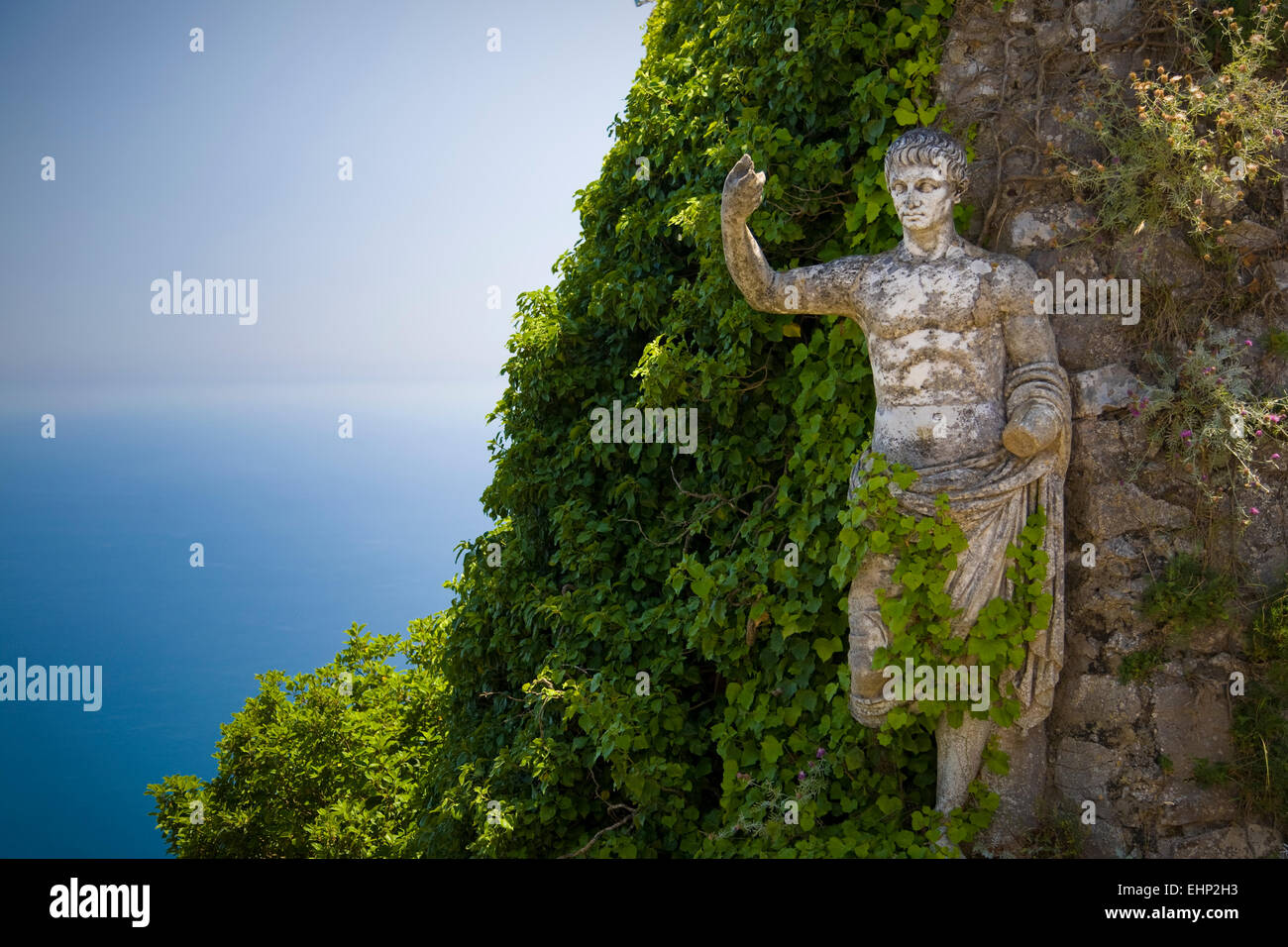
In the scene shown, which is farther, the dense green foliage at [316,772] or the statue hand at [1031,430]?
the dense green foliage at [316,772]

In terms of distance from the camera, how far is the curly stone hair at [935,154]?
Result: 487 cm

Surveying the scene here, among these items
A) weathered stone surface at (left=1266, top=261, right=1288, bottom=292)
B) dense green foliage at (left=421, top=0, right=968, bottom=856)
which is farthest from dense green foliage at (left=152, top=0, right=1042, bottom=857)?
weathered stone surface at (left=1266, top=261, right=1288, bottom=292)

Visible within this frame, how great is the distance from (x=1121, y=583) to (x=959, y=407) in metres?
1.20

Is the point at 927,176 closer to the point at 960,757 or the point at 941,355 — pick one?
the point at 941,355

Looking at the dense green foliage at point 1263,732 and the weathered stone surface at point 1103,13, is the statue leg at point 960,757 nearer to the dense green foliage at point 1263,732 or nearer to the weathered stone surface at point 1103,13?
the dense green foliage at point 1263,732

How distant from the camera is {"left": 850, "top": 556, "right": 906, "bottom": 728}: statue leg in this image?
15.9 feet

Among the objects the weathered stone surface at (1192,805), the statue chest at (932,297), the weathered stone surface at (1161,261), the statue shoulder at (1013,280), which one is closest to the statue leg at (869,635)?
the statue chest at (932,297)

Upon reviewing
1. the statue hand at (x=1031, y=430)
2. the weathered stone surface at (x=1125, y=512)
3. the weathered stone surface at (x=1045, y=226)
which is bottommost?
the weathered stone surface at (x=1125, y=512)

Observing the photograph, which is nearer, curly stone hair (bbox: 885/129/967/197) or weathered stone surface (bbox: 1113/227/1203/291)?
curly stone hair (bbox: 885/129/967/197)
